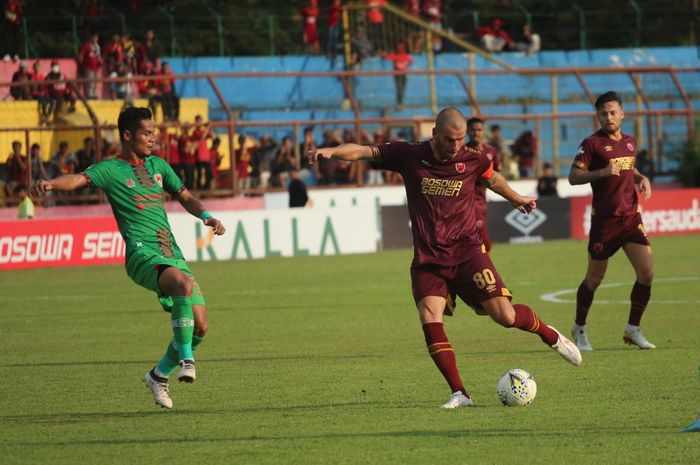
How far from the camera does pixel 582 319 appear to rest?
12648mm

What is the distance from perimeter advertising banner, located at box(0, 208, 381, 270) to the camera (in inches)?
978

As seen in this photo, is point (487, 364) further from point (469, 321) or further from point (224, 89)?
point (224, 89)

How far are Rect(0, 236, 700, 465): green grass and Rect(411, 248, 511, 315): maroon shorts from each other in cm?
77

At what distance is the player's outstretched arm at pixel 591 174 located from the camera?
39.3 ft

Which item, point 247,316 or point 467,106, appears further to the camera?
point 467,106

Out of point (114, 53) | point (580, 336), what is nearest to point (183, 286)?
point (580, 336)

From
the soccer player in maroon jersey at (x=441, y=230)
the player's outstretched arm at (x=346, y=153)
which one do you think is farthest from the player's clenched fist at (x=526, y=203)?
the player's outstretched arm at (x=346, y=153)

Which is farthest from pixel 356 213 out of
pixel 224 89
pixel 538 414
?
pixel 538 414

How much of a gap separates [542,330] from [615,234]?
324 centimetres

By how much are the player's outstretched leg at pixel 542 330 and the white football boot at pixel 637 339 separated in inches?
112

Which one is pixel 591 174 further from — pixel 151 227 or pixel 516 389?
pixel 151 227

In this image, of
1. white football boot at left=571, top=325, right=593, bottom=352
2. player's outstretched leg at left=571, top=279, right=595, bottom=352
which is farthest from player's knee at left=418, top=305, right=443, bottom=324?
white football boot at left=571, top=325, right=593, bottom=352

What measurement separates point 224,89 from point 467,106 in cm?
662

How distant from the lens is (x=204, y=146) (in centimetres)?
2872
